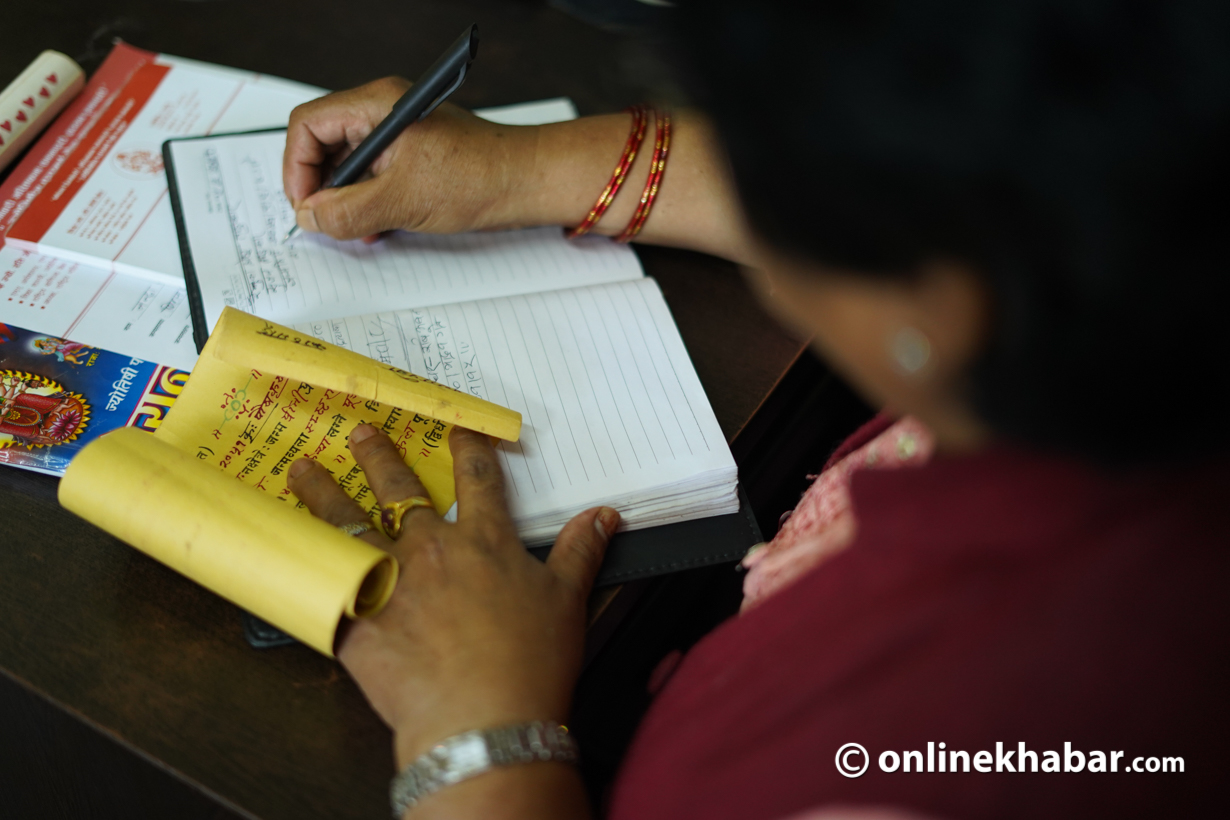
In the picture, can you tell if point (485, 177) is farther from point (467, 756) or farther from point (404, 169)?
point (467, 756)

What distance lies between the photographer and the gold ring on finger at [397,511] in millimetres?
561

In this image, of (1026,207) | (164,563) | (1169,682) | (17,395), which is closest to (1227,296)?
(1026,207)

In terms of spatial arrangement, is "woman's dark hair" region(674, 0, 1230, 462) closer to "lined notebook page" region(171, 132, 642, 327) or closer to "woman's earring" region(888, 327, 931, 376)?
"woman's earring" region(888, 327, 931, 376)

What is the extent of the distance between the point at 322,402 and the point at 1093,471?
50cm

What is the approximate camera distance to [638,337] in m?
0.71

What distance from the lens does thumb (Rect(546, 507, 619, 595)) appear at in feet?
1.85

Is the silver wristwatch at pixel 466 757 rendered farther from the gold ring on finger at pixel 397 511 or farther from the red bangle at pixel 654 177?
the red bangle at pixel 654 177

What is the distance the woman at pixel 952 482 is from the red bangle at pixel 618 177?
0.95 feet

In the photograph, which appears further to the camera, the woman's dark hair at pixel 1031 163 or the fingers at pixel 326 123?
the fingers at pixel 326 123

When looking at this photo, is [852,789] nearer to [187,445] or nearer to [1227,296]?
[1227,296]

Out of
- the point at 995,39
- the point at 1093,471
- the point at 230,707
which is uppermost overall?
the point at 995,39

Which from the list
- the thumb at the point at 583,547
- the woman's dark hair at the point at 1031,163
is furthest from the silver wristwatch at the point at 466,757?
the woman's dark hair at the point at 1031,163
